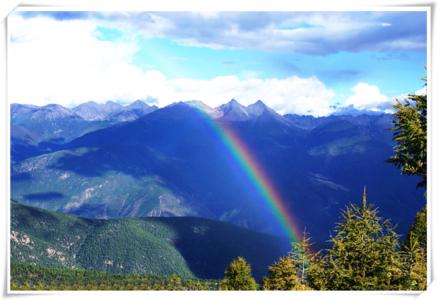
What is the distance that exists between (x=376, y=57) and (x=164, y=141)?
253 ft

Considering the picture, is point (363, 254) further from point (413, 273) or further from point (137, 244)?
point (137, 244)

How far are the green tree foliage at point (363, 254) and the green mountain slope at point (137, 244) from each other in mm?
64258

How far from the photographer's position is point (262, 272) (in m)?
73.0

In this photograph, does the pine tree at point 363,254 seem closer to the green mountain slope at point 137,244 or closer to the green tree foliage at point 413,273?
the green tree foliage at point 413,273

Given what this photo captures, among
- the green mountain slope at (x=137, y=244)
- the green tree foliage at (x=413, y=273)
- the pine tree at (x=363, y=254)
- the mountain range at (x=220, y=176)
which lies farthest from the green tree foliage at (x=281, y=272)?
the mountain range at (x=220, y=176)

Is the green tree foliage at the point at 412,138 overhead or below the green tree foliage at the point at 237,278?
overhead

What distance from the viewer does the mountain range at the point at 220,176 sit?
136m

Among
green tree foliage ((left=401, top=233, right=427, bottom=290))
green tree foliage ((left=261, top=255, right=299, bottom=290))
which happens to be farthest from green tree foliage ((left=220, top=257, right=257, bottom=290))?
green tree foliage ((left=401, top=233, right=427, bottom=290))

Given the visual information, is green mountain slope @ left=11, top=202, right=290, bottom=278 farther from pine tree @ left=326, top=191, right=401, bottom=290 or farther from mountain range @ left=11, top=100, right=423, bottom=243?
pine tree @ left=326, top=191, right=401, bottom=290

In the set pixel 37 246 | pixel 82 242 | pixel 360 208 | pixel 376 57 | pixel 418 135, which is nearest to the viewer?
pixel 418 135
